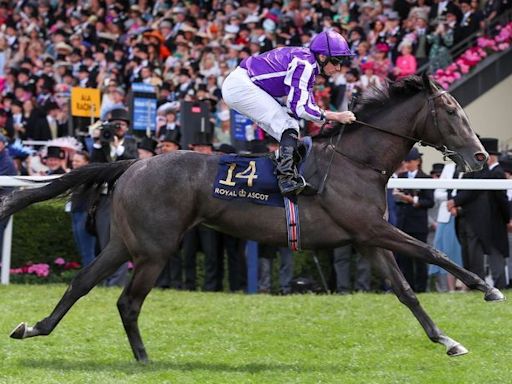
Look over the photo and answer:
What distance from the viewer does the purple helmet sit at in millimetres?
7406

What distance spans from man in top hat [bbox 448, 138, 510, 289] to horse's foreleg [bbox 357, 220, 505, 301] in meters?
4.00

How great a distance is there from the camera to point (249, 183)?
24.6 feet

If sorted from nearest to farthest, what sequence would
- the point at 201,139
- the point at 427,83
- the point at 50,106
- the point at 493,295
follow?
the point at 493,295 < the point at 427,83 < the point at 201,139 < the point at 50,106

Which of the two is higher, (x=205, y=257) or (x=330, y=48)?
(x=330, y=48)

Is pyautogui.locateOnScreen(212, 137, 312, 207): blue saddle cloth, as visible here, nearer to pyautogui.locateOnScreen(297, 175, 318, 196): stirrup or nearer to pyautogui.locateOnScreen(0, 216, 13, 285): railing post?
pyautogui.locateOnScreen(297, 175, 318, 196): stirrup

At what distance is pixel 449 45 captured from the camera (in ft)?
56.9

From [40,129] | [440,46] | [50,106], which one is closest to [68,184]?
[440,46]

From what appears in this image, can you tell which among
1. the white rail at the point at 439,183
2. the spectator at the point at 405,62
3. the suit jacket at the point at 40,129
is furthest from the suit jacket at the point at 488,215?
the suit jacket at the point at 40,129

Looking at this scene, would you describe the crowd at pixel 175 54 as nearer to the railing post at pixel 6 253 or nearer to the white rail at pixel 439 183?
the railing post at pixel 6 253

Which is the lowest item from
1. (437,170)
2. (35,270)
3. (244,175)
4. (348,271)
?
(35,270)

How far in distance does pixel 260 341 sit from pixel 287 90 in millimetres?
2098

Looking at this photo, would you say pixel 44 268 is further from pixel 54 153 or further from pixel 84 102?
pixel 84 102


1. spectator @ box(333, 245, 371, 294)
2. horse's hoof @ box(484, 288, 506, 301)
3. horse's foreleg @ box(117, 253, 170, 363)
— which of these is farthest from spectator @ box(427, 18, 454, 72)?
horse's foreleg @ box(117, 253, 170, 363)

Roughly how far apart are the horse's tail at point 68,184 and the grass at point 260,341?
108 centimetres
